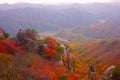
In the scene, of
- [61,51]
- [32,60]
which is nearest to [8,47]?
[32,60]

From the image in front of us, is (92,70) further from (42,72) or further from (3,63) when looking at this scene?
(3,63)

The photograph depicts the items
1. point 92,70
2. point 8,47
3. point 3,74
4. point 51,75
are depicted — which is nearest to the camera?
point 3,74

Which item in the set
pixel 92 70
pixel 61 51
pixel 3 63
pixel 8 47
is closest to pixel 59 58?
pixel 61 51

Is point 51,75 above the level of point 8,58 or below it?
below

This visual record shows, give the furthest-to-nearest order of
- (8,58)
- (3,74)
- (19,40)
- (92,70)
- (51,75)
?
(19,40), (92,70), (51,75), (8,58), (3,74)

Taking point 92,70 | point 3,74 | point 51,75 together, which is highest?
point 3,74

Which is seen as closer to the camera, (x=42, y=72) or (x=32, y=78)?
(x=32, y=78)

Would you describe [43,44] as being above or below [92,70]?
above

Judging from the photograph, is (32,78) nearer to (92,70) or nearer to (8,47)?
(8,47)

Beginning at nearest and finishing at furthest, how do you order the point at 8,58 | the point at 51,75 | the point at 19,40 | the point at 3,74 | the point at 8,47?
the point at 3,74
the point at 8,58
the point at 51,75
the point at 8,47
the point at 19,40
